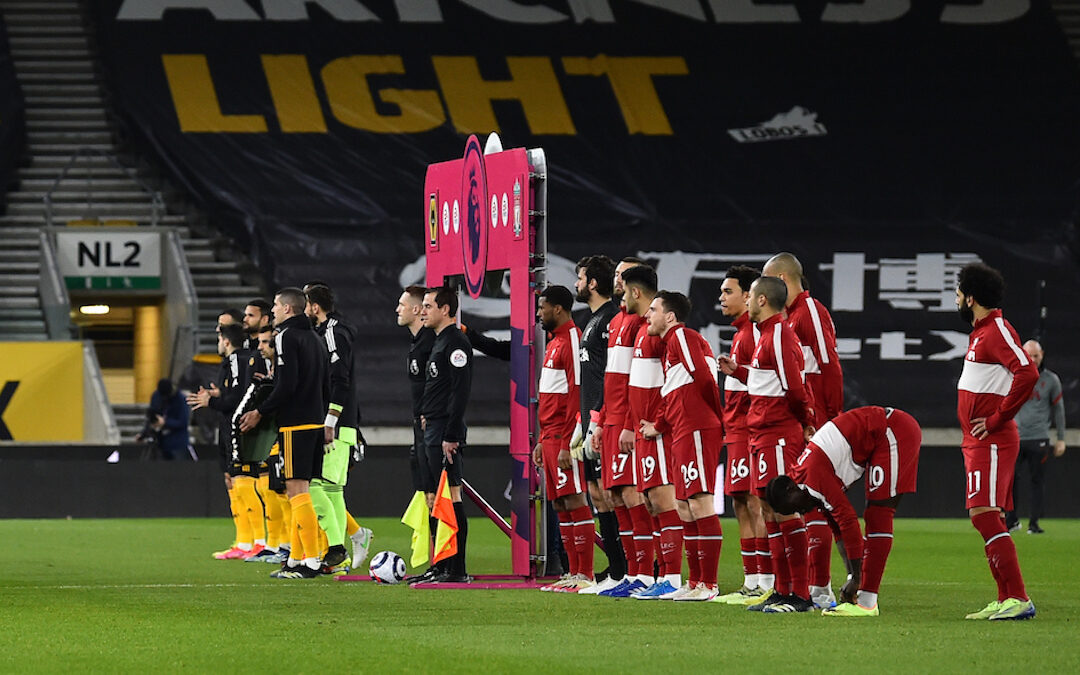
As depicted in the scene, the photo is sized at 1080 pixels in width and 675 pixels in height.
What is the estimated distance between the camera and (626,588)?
11484 millimetres

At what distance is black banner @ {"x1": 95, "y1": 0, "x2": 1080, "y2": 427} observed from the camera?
89.5ft

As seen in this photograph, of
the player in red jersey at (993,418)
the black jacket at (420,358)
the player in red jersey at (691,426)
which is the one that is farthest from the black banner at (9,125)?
the player in red jersey at (993,418)

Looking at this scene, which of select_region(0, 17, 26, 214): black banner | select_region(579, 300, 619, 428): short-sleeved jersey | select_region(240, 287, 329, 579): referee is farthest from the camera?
select_region(0, 17, 26, 214): black banner

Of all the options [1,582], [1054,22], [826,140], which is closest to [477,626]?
[1,582]

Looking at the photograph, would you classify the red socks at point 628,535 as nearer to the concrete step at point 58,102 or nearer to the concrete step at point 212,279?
the concrete step at point 212,279

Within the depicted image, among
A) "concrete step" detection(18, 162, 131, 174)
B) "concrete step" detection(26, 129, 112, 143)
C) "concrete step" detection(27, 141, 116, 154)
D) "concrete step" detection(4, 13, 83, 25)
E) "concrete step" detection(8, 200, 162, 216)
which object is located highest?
"concrete step" detection(4, 13, 83, 25)

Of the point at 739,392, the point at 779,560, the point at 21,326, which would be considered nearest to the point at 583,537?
the point at 739,392

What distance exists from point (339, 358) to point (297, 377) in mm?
919

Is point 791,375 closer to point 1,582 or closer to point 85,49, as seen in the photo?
point 1,582

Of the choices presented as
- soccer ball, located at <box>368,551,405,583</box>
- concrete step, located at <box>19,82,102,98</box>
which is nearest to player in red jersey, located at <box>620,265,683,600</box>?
soccer ball, located at <box>368,551,405,583</box>

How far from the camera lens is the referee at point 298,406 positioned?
13062 millimetres

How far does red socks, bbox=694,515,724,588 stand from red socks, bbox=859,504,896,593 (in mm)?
1302

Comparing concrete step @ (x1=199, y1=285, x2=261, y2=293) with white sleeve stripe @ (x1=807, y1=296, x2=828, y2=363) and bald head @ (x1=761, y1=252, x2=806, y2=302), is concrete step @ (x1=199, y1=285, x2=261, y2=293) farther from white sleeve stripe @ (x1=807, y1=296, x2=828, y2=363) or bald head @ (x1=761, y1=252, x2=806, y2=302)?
white sleeve stripe @ (x1=807, y1=296, x2=828, y2=363)

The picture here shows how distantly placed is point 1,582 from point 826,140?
765 inches
